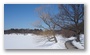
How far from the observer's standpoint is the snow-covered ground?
2.45m

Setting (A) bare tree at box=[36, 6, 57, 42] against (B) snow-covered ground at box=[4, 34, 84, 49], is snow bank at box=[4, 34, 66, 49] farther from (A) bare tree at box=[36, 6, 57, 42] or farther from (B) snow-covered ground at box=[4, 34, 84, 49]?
(A) bare tree at box=[36, 6, 57, 42]

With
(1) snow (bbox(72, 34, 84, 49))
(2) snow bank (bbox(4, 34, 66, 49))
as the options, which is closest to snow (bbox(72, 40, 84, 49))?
(1) snow (bbox(72, 34, 84, 49))

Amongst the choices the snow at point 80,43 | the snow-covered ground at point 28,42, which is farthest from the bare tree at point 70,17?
the snow-covered ground at point 28,42

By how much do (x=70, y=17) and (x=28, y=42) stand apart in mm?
689

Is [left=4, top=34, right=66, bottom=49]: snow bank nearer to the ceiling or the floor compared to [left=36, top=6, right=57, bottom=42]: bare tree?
nearer to the floor

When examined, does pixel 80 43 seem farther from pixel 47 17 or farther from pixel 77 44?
pixel 47 17

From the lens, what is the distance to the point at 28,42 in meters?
2.46

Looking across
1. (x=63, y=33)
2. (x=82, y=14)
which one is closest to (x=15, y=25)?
(x=63, y=33)

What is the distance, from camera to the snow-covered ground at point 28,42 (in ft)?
8.03

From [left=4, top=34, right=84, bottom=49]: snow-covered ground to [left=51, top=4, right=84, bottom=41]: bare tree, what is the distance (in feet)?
0.60

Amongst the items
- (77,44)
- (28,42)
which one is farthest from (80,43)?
(28,42)

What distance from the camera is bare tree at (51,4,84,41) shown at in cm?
246

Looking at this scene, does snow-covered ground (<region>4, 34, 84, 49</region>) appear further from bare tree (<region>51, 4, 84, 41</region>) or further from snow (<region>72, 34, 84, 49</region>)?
bare tree (<region>51, 4, 84, 41</region>)

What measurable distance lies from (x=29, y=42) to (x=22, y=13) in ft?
1.37
